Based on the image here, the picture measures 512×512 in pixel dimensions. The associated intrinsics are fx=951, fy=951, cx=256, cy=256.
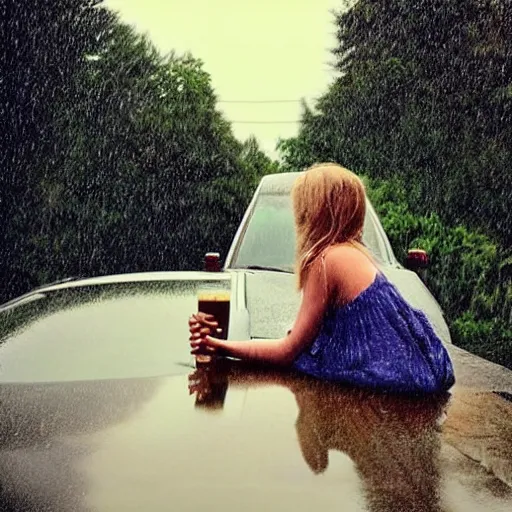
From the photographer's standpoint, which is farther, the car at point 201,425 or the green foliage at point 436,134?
the green foliage at point 436,134

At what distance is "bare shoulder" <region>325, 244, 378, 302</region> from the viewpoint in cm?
284

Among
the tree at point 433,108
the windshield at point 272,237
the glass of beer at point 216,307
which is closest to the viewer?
the glass of beer at point 216,307

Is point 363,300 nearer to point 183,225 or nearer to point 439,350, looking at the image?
point 439,350

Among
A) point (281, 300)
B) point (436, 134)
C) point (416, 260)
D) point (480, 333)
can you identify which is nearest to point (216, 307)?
point (281, 300)

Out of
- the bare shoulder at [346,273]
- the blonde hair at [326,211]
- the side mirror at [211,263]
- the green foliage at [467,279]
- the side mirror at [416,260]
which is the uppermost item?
the blonde hair at [326,211]

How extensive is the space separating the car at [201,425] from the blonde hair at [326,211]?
0.39m

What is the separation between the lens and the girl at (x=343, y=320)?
2771mm

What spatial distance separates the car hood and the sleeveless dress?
58 centimetres

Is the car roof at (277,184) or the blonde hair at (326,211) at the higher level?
the car roof at (277,184)

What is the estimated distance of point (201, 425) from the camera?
2.24 m

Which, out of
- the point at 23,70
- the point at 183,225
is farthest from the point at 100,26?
the point at 183,225

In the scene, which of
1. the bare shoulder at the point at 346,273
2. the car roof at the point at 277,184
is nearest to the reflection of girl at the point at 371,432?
the bare shoulder at the point at 346,273

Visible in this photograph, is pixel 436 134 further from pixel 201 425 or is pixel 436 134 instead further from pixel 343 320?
pixel 201 425

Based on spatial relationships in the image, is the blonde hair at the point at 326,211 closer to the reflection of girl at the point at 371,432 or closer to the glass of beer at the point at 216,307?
the glass of beer at the point at 216,307
